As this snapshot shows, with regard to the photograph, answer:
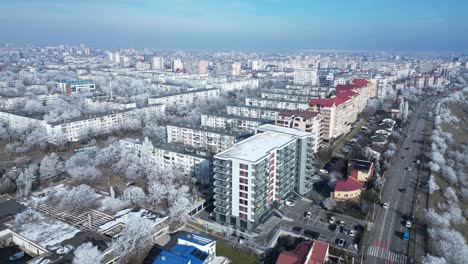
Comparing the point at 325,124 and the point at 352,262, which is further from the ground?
the point at 325,124

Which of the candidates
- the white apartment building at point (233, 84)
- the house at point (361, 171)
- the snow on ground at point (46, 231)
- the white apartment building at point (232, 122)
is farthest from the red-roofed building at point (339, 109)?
the white apartment building at point (233, 84)

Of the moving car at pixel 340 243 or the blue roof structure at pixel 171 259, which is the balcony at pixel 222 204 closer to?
the blue roof structure at pixel 171 259

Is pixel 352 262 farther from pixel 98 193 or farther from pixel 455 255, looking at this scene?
pixel 98 193

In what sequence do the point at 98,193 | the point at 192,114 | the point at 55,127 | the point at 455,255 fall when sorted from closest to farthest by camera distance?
the point at 455,255
the point at 98,193
the point at 55,127
the point at 192,114

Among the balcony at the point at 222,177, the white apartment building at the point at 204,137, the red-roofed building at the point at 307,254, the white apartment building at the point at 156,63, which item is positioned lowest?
the red-roofed building at the point at 307,254

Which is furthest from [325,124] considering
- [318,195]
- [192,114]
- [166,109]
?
[166,109]
